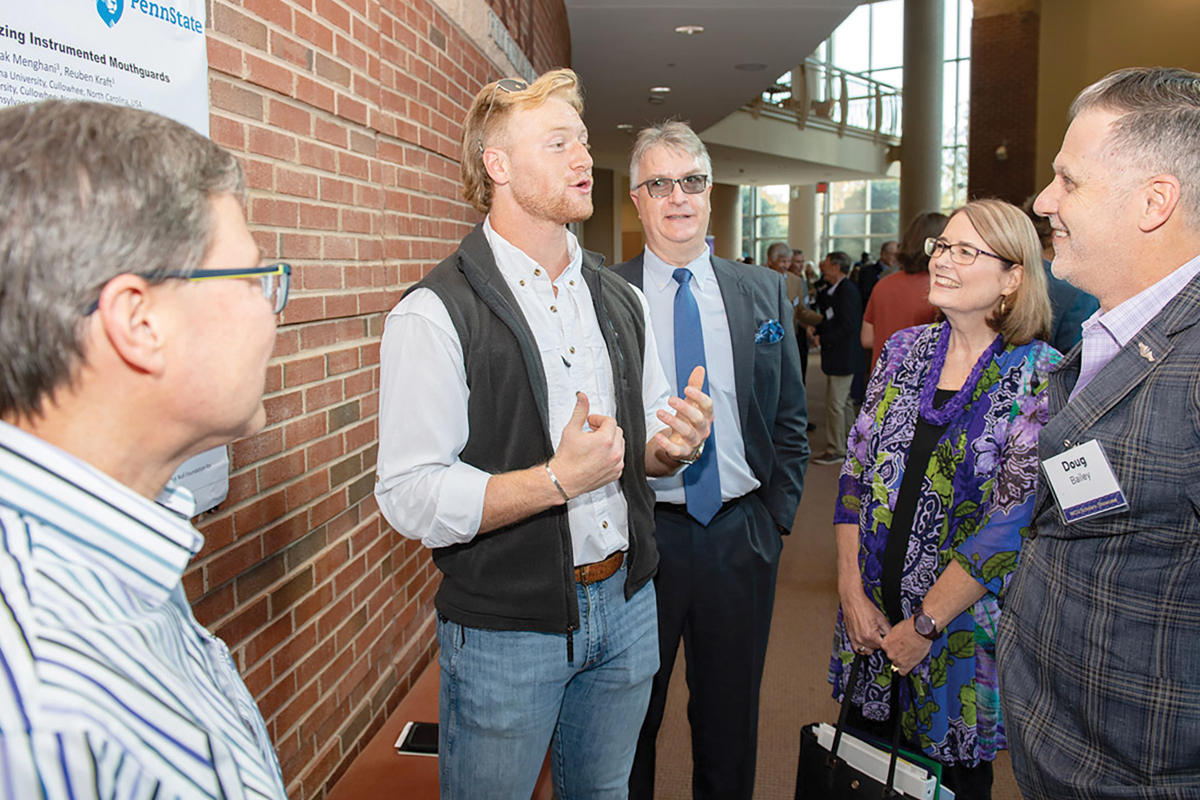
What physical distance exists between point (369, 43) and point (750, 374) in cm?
156

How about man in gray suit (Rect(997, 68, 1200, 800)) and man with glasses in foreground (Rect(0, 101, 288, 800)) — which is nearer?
man with glasses in foreground (Rect(0, 101, 288, 800))

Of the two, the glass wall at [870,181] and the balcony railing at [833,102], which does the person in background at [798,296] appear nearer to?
the balcony railing at [833,102]

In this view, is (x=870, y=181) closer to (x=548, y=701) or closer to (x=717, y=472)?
(x=717, y=472)

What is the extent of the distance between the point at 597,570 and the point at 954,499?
1.03m

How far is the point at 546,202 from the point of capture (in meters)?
1.74

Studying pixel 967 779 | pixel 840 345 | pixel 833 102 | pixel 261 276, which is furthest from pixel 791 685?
pixel 833 102

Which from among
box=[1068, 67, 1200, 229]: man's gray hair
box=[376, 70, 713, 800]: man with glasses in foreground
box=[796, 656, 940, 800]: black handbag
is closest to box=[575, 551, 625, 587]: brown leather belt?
box=[376, 70, 713, 800]: man with glasses in foreground

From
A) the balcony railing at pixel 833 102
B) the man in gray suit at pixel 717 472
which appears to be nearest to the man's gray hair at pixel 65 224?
the man in gray suit at pixel 717 472

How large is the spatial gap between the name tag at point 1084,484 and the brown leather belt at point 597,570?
857 millimetres

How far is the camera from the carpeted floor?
9.39 feet

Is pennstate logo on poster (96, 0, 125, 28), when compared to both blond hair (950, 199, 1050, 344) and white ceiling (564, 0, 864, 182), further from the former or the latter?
white ceiling (564, 0, 864, 182)

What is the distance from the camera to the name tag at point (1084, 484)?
4.37 feet

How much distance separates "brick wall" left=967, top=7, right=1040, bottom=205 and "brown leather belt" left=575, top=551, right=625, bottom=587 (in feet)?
42.1

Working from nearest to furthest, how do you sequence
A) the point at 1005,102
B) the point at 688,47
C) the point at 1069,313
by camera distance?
the point at 1069,313 → the point at 688,47 → the point at 1005,102
